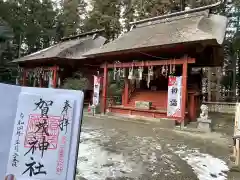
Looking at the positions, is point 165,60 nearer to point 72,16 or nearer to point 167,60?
point 167,60

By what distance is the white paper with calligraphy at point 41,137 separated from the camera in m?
2.38

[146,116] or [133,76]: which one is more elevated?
[133,76]

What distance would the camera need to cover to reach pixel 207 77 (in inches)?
984

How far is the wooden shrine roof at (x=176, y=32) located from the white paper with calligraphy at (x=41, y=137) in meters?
7.66

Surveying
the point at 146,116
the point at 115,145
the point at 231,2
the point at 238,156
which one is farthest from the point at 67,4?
the point at 238,156

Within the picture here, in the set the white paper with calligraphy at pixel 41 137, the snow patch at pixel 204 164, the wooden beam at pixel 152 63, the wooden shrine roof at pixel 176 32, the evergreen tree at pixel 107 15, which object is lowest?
the snow patch at pixel 204 164

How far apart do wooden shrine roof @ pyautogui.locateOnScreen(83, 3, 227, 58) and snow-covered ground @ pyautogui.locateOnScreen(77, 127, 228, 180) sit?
461 cm

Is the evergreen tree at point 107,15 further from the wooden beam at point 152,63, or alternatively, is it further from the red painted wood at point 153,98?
the red painted wood at point 153,98

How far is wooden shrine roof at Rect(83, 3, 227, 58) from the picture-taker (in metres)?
10.2

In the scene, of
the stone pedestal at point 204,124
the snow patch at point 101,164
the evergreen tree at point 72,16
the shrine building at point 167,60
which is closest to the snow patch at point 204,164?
the snow patch at point 101,164

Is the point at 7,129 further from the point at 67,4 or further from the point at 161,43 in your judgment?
the point at 67,4

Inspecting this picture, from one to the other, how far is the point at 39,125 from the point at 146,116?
1066 centimetres

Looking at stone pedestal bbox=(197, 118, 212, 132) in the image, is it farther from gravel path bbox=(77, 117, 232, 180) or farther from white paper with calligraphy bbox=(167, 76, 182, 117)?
gravel path bbox=(77, 117, 232, 180)

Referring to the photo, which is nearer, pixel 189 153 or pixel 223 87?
pixel 189 153
